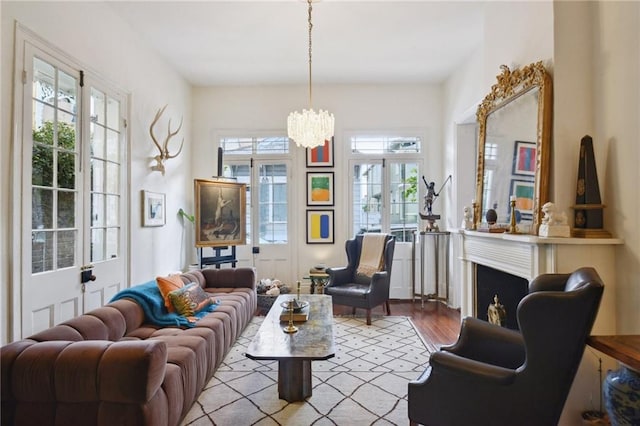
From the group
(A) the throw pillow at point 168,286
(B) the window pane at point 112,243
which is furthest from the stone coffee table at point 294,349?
(B) the window pane at point 112,243

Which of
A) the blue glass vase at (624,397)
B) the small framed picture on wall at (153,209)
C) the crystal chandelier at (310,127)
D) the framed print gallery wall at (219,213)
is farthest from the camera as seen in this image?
the framed print gallery wall at (219,213)

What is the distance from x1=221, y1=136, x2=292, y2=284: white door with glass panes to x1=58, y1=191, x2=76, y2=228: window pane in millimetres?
2728

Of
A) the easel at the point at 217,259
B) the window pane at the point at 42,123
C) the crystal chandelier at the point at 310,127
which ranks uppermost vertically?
the crystal chandelier at the point at 310,127

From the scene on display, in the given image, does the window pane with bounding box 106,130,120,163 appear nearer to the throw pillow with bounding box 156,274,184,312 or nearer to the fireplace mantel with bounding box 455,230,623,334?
the throw pillow with bounding box 156,274,184,312

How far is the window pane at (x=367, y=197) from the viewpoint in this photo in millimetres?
5305

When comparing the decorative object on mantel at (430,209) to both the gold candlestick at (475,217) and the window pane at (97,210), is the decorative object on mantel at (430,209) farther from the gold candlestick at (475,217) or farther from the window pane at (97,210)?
the window pane at (97,210)

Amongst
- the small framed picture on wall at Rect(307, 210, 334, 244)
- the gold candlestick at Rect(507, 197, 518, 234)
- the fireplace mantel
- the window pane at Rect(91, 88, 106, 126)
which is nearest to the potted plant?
the fireplace mantel

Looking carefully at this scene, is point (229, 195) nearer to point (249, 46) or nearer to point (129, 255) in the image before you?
point (129, 255)

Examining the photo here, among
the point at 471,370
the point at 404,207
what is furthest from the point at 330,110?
the point at 471,370

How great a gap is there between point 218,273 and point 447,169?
142 inches

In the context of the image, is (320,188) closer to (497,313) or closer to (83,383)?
(497,313)

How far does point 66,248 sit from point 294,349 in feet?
6.67

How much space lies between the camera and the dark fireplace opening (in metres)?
2.80

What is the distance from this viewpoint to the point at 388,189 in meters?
5.29
